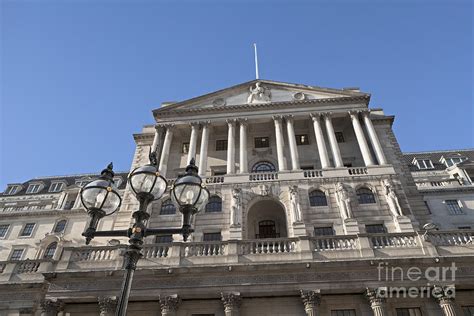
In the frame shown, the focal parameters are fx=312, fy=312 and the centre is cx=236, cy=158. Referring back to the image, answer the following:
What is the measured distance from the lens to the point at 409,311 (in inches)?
673

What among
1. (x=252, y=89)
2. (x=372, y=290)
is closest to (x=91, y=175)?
(x=252, y=89)

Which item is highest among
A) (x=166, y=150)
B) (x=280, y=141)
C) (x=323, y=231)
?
(x=280, y=141)

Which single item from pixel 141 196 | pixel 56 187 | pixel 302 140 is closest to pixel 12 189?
pixel 56 187

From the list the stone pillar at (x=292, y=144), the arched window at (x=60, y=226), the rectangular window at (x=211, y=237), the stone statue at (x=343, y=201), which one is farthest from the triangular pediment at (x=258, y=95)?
the arched window at (x=60, y=226)

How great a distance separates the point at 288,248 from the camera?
19516mm

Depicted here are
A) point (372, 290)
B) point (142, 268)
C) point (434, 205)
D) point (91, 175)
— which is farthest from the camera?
point (91, 175)

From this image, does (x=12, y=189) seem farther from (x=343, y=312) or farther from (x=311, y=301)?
(x=343, y=312)

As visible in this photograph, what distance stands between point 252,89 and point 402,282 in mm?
24881

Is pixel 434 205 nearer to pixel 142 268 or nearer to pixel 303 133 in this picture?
pixel 303 133

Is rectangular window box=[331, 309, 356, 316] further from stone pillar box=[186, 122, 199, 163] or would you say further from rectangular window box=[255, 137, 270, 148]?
rectangular window box=[255, 137, 270, 148]

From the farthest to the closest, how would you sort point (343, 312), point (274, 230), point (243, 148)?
point (243, 148), point (274, 230), point (343, 312)

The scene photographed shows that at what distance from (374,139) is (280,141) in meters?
8.67

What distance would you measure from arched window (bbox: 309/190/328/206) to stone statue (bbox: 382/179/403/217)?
15.2 ft

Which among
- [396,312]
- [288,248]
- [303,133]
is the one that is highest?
[303,133]
